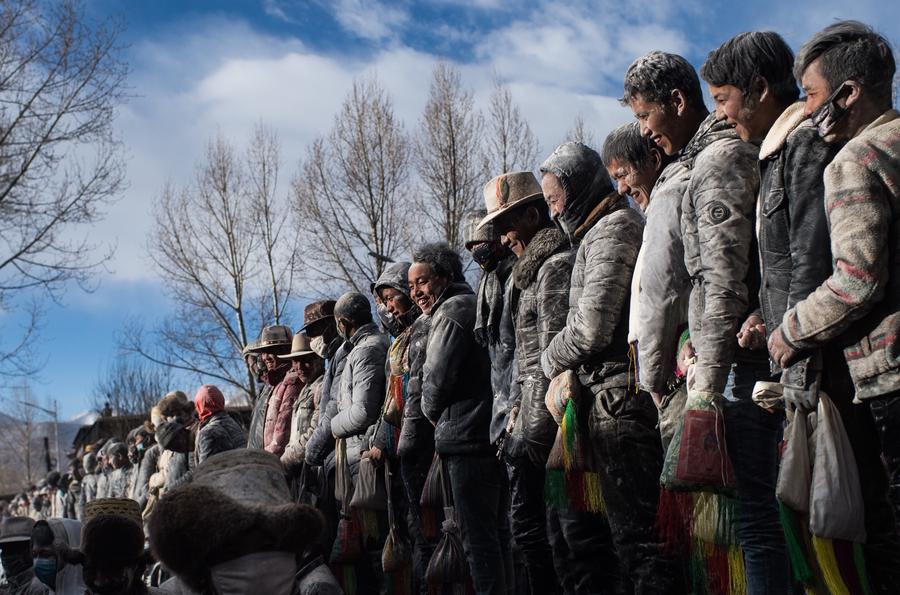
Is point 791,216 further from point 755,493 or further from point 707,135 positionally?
point 755,493

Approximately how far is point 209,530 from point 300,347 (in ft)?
24.0

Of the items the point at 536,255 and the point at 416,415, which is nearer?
the point at 536,255

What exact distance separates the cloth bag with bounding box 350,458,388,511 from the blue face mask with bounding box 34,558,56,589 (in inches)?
82.5

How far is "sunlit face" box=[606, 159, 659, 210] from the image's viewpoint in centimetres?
502

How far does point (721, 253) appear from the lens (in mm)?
3977

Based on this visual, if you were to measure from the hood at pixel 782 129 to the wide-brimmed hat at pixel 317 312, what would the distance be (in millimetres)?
6668


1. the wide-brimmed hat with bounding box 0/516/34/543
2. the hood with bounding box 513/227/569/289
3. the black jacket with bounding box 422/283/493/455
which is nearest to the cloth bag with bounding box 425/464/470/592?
the black jacket with bounding box 422/283/493/455

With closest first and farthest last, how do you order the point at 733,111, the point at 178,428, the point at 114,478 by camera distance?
the point at 733,111
the point at 178,428
the point at 114,478

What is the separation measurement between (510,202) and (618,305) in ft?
4.47

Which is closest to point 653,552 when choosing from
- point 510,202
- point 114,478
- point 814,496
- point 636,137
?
point 814,496

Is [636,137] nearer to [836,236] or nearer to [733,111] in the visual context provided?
[733,111]

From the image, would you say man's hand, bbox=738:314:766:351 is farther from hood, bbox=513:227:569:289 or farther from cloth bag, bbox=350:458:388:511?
cloth bag, bbox=350:458:388:511

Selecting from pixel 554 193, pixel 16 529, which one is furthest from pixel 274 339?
pixel 554 193

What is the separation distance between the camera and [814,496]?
3285mm
